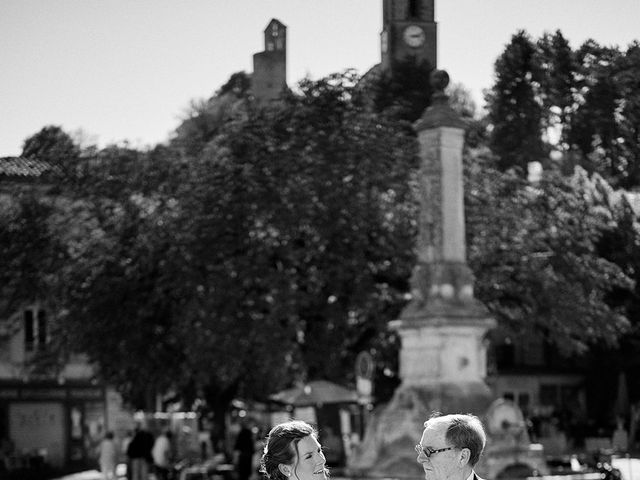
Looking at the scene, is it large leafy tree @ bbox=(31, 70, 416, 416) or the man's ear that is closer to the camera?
the man's ear

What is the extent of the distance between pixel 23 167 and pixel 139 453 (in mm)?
6833

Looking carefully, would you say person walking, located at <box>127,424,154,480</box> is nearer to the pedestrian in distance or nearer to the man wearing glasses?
the pedestrian in distance

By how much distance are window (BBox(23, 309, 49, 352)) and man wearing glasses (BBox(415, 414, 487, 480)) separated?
42846 mm

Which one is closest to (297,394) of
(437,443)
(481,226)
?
(481,226)

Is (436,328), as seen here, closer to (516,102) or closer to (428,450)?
(428,450)

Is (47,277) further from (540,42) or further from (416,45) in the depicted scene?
(416,45)

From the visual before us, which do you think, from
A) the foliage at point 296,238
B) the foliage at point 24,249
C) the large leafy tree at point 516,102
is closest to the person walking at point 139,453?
the foliage at point 296,238

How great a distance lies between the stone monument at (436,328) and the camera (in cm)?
2728

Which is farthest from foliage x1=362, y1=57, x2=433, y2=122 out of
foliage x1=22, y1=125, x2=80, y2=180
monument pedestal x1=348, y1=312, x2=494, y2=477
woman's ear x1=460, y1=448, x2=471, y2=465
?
woman's ear x1=460, y1=448, x2=471, y2=465

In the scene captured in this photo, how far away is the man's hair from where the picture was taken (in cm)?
619

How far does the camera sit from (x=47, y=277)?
37.7m

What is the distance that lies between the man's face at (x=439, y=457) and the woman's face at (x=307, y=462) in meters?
0.38

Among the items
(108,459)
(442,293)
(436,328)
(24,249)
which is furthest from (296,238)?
(436,328)

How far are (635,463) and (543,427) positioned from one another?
1418 centimetres
